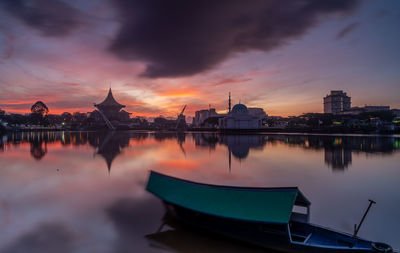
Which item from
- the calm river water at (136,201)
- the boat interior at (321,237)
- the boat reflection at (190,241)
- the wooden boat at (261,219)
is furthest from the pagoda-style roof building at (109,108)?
the boat interior at (321,237)

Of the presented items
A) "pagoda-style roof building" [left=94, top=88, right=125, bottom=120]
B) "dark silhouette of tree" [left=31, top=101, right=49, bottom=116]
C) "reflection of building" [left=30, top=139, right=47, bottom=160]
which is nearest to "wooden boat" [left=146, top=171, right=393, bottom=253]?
"reflection of building" [left=30, top=139, right=47, bottom=160]

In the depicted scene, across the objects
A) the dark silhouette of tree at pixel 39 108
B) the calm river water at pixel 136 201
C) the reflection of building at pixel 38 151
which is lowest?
the calm river water at pixel 136 201

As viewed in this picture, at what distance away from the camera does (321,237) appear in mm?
7145

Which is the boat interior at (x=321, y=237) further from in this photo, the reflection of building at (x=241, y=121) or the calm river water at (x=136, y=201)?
the reflection of building at (x=241, y=121)

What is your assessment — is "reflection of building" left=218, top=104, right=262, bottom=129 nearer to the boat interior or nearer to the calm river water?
the calm river water

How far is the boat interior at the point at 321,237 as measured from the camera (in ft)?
21.5

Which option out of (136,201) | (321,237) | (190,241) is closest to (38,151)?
(136,201)

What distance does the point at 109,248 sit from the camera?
7.87m

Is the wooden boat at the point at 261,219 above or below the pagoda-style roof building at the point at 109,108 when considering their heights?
below

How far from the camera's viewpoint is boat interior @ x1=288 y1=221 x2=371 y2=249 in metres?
6.54

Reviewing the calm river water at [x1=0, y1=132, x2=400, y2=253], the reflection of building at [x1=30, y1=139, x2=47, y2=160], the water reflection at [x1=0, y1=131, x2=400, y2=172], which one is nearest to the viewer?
the calm river water at [x1=0, y1=132, x2=400, y2=253]

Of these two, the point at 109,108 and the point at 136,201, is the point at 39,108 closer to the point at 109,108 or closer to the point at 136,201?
the point at 109,108

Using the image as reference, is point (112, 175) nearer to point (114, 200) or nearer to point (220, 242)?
point (114, 200)

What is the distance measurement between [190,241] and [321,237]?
455cm
